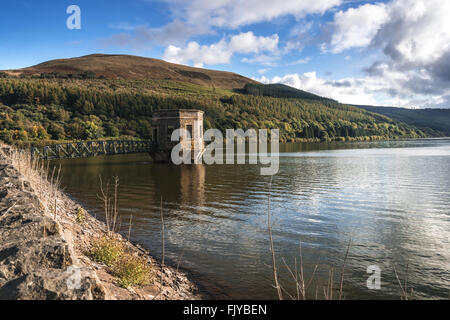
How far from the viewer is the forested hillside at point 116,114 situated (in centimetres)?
6081

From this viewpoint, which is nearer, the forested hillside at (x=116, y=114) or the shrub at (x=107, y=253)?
the shrub at (x=107, y=253)

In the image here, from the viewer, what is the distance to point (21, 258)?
456cm

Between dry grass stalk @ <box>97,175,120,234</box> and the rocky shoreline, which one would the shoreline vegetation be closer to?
the rocky shoreline

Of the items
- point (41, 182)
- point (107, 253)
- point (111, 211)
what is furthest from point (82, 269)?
point (111, 211)

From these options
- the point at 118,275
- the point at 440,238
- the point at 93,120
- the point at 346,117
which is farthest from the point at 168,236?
the point at 346,117

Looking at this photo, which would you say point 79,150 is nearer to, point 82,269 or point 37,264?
point 37,264

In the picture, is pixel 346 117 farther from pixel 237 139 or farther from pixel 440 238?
pixel 440 238

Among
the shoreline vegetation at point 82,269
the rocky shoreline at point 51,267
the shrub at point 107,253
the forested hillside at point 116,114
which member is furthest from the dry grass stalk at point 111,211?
the forested hillside at point 116,114

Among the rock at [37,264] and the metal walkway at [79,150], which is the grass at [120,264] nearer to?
the rock at [37,264]

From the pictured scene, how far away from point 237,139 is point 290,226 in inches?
3076

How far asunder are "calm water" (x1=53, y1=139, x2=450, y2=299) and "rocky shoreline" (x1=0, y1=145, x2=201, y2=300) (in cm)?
121

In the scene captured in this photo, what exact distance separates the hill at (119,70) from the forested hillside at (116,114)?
18710 mm

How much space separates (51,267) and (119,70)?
156948 millimetres

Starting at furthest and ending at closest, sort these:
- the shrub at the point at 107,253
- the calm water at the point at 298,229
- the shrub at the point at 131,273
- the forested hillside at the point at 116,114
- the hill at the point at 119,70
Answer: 1. the hill at the point at 119,70
2. the forested hillside at the point at 116,114
3. the calm water at the point at 298,229
4. the shrub at the point at 107,253
5. the shrub at the point at 131,273
